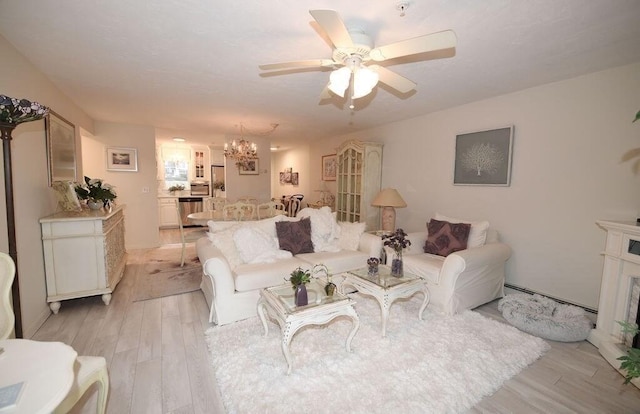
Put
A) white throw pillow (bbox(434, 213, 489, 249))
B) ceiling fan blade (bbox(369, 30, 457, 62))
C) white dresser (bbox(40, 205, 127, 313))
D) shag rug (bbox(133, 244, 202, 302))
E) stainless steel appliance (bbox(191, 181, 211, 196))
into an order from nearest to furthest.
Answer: ceiling fan blade (bbox(369, 30, 457, 62)), white dresser (bbox(40, 205, 127, 313)), white throw pillow (bbox(434, 213, 489, 249)), shag rug (bbox(133, 244, 202, 302)), stainless steel appliance (bbox(191, 181, 211, 196))

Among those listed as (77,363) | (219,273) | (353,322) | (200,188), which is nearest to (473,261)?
(353,322)

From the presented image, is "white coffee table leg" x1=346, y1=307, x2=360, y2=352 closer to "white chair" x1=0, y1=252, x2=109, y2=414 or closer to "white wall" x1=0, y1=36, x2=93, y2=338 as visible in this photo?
"white chair" x1=0, y1=252, x2=109, y2=414

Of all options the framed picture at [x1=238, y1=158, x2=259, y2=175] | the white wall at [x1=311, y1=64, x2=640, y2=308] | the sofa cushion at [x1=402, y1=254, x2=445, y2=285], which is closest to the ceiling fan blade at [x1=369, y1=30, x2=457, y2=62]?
the sofa cushion at [x1=402, y1=254, x2=445, y2=285]

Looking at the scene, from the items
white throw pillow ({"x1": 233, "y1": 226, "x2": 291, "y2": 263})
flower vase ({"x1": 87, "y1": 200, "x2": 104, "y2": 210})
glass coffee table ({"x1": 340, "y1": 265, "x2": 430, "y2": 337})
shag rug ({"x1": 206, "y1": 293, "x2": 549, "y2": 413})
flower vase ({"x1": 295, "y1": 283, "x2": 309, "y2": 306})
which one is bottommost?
shag rug ({"x1": 206, "y1": 293, "x2": 549, "y2": 413})

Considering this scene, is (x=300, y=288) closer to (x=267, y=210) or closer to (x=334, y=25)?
(x=334, y=25)

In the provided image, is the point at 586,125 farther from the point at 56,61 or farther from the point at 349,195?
the point at 56,61

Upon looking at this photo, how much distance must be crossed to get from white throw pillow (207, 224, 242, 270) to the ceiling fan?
5.96 ft

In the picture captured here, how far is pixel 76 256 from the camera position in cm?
281

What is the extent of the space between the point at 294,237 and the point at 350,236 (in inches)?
30.4

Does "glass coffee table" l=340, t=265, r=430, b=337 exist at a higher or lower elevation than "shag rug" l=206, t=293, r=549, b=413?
higher

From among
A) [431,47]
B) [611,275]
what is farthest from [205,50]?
[611,275]

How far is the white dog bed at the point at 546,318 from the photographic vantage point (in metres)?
2.38

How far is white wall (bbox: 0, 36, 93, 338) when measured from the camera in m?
2.17

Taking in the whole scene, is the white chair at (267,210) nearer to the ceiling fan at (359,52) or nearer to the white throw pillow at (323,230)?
the white throw pillow at (323,230)
